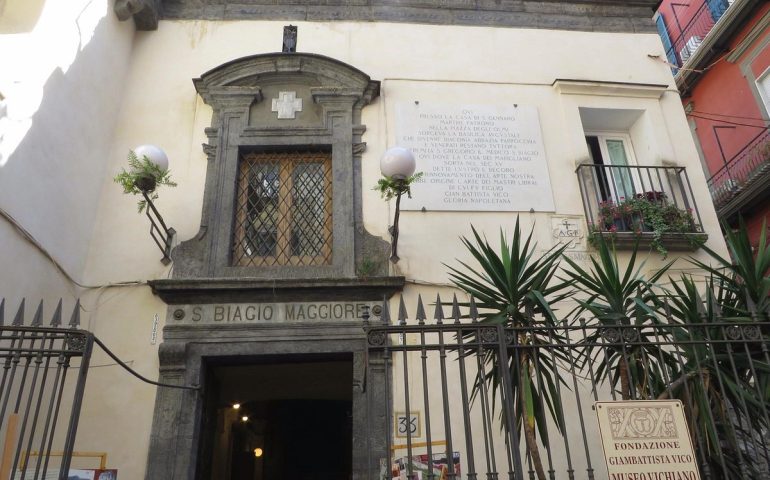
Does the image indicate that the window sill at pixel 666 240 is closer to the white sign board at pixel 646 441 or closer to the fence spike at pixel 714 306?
the fence spike at pixel 714 306

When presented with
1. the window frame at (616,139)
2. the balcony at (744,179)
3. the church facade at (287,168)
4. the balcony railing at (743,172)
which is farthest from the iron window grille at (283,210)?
the balcony railing at (743,172)

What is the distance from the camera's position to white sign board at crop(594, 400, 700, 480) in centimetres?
353

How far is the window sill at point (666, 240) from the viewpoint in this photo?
6.45m

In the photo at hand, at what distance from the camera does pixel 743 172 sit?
10875 millimetres

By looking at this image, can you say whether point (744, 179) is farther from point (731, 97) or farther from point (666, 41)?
point (666, 41)

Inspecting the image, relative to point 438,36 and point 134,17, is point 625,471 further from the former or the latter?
point 134,17

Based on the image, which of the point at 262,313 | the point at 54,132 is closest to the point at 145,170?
the point at 54,132

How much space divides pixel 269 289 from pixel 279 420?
23.4 ft

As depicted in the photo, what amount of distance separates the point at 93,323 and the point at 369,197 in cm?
306

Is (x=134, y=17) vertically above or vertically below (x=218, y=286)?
above

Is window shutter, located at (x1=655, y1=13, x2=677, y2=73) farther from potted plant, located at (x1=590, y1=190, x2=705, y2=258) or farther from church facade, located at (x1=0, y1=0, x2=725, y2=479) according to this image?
potted plant, located at (x1=590, y1=190, x2=705, y2=258)

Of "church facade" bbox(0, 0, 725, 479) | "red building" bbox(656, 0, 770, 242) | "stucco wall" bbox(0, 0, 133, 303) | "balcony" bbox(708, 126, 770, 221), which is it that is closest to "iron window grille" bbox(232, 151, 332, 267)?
"church facade" bbox(0, 0, 725, 479)

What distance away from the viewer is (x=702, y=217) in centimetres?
690

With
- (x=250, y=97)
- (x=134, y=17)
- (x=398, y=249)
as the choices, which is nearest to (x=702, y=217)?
(x=398, y=249)
